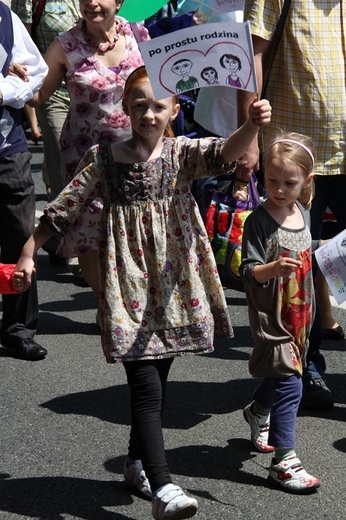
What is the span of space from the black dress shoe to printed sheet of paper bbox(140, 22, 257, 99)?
7.49 feet

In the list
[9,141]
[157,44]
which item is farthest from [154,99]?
[9,141]

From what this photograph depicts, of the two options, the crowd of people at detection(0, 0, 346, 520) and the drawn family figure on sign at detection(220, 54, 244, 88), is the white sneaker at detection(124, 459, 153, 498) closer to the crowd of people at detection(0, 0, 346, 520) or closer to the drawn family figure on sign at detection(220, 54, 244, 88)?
the crowd of people at detection(0, 0, 346, 520)

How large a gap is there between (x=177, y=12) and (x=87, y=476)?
5082 mm

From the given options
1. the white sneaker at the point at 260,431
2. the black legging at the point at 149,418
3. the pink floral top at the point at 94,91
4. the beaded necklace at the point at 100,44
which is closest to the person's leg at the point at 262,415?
the white sneaker at the point at 260,431

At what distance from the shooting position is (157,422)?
3.80 metres

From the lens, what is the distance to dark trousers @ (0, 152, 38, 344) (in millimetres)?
5586

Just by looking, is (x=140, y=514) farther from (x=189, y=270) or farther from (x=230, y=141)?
(x=230, y=141)

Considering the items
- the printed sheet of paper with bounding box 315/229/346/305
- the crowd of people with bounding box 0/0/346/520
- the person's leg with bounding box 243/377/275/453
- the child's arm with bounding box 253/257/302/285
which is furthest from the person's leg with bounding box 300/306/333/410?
the child's arm with bounding box 253/257/302/285

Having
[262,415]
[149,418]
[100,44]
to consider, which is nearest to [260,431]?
[262,415]

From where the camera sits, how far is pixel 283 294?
4094 mm

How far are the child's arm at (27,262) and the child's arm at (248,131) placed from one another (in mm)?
697

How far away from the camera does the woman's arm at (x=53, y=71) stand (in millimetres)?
5680

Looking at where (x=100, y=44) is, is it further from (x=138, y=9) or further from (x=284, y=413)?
(x=284, y=413)

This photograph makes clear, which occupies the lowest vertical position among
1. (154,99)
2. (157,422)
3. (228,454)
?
(228,454)
